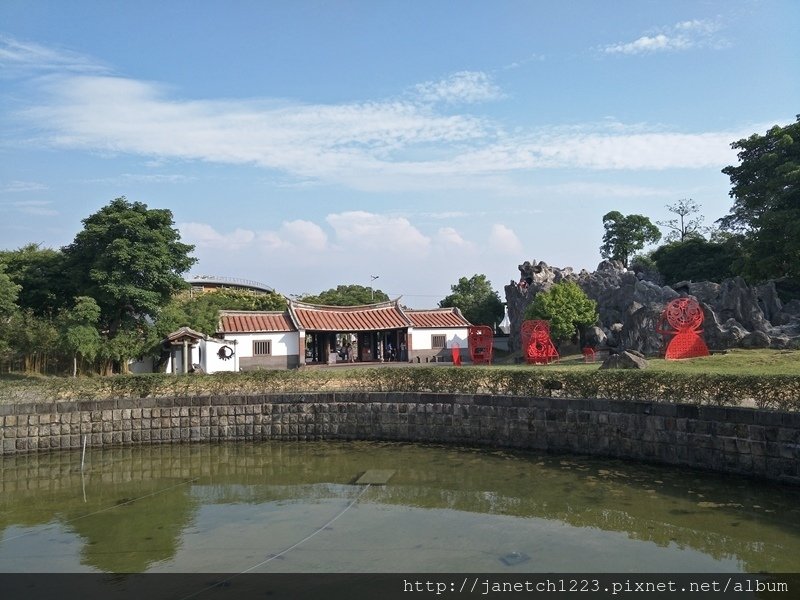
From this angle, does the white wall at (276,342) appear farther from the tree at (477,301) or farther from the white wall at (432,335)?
the tree at (477,301)

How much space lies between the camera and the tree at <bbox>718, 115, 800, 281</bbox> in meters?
22.0

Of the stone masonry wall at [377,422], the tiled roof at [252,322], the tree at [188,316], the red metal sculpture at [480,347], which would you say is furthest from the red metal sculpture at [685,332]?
the tree at [188,316]

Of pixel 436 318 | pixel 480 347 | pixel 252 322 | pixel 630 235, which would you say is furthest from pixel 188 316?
pixel 630 235

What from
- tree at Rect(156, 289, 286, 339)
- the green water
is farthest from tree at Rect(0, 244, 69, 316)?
the green water

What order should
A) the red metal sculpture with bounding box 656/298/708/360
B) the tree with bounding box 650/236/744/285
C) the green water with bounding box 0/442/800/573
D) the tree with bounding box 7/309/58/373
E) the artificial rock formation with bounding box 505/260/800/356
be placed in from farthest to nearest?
the tree with bounding box 650/236/744/285 → the artificial rock formation with bounding box 505/260/800/356 → the tree with bounding box 7/309/58/373 → the red metal sculpture with bounding box 656/298/708/360 → the green water with bounding box 0/442/800/573

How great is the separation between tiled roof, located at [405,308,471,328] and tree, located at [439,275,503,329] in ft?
27.2

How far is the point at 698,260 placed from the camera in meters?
40.9

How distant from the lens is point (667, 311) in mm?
21922

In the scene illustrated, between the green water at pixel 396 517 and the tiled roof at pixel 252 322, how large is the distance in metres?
15.7

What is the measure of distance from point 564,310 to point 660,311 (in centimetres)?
580

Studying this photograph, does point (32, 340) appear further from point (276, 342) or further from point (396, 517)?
point (396, 517)

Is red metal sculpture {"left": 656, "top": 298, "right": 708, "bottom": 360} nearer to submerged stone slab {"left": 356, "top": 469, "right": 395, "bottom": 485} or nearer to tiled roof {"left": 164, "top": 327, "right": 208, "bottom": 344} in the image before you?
submerged stone slab {"left": 356, "top": 469, "right": 395, "bottom": 485}

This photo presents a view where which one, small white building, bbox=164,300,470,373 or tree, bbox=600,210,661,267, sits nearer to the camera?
small white building, bbox=164,300,470,373

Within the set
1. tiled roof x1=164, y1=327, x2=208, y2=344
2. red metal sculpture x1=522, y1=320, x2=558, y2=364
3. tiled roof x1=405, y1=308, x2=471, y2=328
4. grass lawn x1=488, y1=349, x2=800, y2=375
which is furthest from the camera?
tiled roof x1=405, y1=308, x2=471, y2=328
